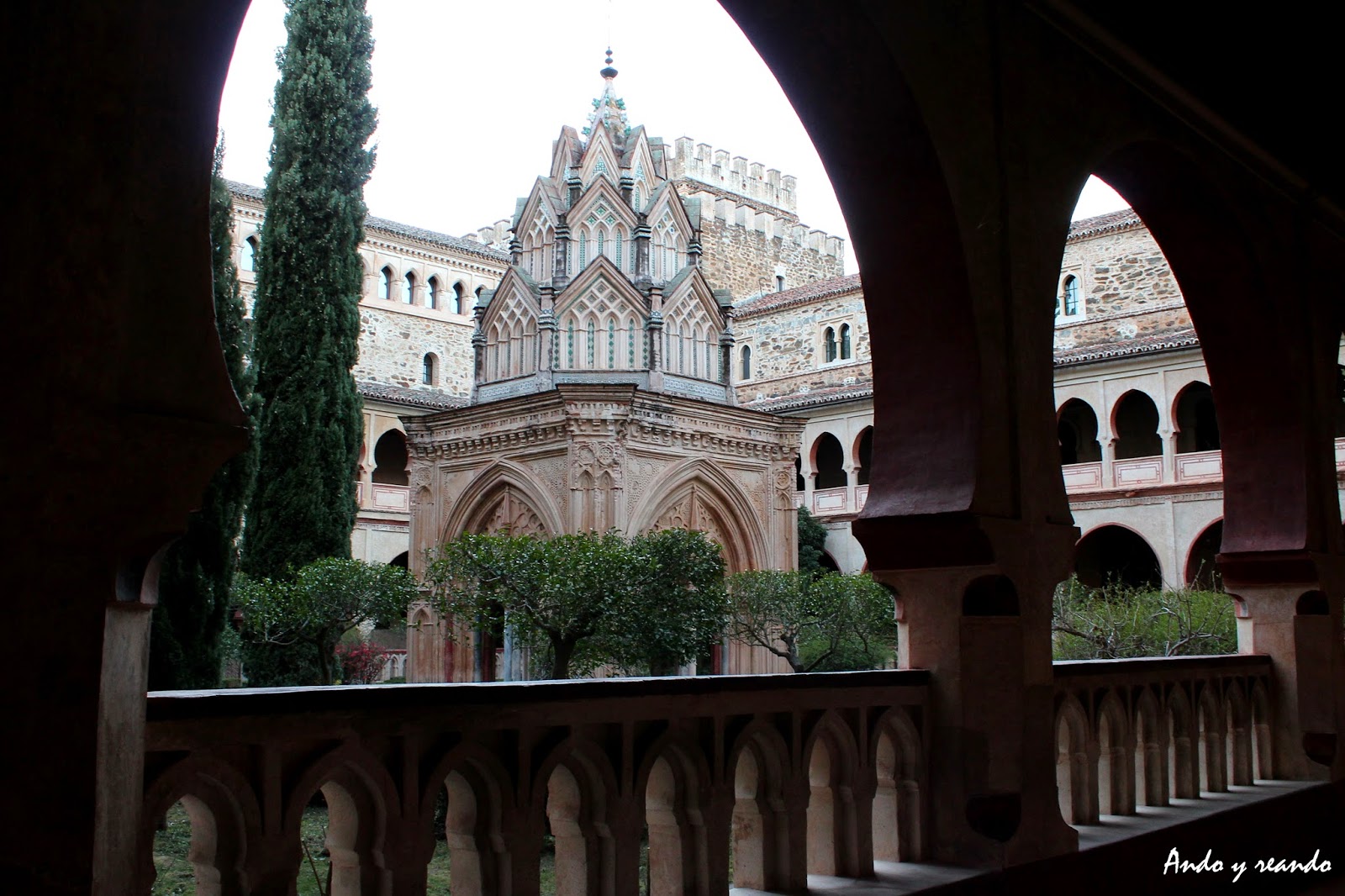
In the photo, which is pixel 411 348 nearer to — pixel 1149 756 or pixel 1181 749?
pixel 1181 749

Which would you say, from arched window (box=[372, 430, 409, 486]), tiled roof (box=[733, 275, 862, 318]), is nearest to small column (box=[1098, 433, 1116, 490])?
tiled roof (box=[733, 275, 862, 318])

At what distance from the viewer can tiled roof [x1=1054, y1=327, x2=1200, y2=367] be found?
21.6m

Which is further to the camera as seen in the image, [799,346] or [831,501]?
[799,346]

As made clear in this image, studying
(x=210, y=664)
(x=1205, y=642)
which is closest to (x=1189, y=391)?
(x=1205, y=642)

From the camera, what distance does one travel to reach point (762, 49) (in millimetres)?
3527

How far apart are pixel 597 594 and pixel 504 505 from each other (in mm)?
3681

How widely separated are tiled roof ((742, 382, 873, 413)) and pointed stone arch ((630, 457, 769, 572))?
9.67 metres

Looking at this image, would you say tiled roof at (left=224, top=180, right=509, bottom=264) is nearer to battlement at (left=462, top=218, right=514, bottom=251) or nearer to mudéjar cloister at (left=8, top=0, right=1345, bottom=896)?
battlement at (left=462, top=218, right=514, bottom=251)

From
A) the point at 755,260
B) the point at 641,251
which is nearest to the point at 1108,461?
the point at 641,251

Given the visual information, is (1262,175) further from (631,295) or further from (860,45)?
(631,295)

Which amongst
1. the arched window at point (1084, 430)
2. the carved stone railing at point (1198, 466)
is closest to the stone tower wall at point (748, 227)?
the arched window at point (1084, 430)

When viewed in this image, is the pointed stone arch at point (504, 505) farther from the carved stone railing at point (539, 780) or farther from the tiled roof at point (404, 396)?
the carved stone railing at point (539, 780)

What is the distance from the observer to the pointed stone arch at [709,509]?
45.5 ft

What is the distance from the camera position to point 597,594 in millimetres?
10953
